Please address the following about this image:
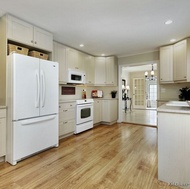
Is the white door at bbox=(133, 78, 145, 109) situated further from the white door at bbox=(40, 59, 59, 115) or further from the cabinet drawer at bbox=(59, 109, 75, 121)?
the white door at bbox=(40, 59, 59, 115)

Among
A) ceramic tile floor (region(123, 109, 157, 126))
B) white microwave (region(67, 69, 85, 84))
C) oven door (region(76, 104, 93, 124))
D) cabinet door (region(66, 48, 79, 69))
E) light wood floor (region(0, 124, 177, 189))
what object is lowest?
light wood floor (region(0, 124, 177, 189))

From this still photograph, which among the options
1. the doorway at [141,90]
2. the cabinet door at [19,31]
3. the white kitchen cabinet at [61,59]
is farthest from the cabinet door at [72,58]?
the doorway at [141,90]

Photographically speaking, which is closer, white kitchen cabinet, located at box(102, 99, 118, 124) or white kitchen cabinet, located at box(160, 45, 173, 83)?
white kitchen cabinet, located at box(160, 45, 173, 83)

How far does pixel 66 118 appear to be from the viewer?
3510 millimetres

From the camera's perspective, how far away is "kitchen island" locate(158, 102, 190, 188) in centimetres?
163

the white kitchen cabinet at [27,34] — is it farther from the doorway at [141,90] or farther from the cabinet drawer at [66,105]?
the doorway at [141,90]

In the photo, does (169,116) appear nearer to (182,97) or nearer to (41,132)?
(41,132)

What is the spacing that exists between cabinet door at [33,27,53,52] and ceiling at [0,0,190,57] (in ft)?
0.36

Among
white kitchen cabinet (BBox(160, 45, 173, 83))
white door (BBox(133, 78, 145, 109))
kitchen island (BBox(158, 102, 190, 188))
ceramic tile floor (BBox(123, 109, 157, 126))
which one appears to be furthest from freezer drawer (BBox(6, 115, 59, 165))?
white door (BBox(133, 78, 145, 109))

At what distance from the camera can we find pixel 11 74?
7.14 feet

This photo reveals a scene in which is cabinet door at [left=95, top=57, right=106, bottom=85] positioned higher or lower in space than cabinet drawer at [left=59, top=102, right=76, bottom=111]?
higher

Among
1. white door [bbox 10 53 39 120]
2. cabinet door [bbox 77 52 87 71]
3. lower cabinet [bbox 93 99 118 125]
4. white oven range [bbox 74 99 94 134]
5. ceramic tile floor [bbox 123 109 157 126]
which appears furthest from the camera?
ceramic tile floor [bbox 123 109 157 126]

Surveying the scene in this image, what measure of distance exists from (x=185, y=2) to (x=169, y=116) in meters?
1.69

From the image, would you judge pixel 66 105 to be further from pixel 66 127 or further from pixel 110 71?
pixel 110 71
